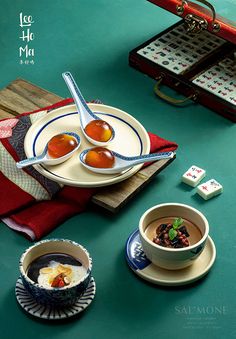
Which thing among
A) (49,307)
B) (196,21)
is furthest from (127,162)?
(196,21)

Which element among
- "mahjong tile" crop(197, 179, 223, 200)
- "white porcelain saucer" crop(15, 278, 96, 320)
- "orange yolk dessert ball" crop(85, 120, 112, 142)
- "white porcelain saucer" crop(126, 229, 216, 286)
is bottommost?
"white porcelain saucer" crop(15, 278, 96, 320)

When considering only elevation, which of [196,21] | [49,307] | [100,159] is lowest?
[49,307]

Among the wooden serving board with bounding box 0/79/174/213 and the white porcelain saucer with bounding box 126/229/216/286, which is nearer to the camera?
the white porcelain saucer with bounding box 126/229/216/286

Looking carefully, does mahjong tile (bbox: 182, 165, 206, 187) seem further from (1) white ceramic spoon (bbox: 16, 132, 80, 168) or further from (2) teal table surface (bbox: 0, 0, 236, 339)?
(1) white ceramic spoon (bbox: 16, 132, 80, 168)

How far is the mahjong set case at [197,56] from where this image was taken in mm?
1956

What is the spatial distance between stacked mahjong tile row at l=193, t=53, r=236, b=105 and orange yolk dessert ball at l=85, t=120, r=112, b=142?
1.22 ft

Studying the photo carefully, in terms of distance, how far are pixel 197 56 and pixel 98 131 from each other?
1.68ft

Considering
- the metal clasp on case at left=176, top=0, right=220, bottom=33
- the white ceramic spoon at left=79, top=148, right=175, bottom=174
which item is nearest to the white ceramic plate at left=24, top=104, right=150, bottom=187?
the white ceramic spoon at left=79, top=148, right=175, bottom=174

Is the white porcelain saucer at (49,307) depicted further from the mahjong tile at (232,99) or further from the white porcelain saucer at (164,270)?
the mahjong tile at (232,99)

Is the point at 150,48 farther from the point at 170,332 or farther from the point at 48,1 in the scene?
the point at 170,332

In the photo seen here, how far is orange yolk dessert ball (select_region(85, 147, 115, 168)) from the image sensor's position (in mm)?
1657

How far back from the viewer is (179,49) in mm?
2123

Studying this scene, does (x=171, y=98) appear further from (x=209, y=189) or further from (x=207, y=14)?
(x=209, y=189)

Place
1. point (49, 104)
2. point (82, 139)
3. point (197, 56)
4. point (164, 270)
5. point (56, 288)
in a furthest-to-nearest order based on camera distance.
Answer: point (197, 56) < point (49, 104) < point (82, 139) < point (164, 270) < point (56, 288)
